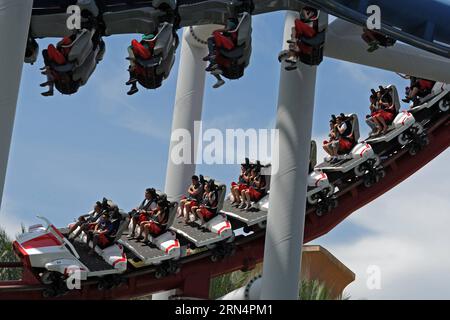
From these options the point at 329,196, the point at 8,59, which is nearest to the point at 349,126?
the point at 329,196

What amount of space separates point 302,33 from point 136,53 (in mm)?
1479

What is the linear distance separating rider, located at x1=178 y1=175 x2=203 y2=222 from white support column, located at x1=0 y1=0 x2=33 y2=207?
4.53 meters

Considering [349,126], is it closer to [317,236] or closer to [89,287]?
[317,236]

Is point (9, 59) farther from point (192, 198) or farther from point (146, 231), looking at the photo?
point (192, 198)

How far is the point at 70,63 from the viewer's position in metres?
6.51

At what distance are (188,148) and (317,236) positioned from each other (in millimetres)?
2176

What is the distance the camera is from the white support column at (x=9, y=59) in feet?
18.2

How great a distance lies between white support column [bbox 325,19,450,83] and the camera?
7.98 metres

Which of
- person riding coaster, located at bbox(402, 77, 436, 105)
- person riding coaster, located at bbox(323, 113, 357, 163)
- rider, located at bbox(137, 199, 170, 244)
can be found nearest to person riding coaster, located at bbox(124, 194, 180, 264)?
rider, located at bbox(137, 199, 170, 244)

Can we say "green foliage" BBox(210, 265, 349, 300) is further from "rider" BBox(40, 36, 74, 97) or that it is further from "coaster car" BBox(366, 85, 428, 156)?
"rider" BBox(40, 36, 74, 97)

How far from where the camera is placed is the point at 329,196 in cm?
1030

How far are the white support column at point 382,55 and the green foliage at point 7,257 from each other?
8608 mm

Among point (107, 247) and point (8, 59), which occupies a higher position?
point (8, 59)
